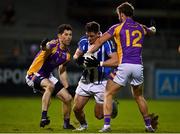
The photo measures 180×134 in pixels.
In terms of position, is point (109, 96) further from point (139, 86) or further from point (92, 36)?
point (92, 36)

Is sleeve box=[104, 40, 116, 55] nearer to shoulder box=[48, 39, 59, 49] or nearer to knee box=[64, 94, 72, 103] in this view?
shoulder box=[48, 39, 59, 49]

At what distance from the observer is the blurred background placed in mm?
28797

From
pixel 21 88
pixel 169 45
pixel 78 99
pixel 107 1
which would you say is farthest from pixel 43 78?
pixel 107 1

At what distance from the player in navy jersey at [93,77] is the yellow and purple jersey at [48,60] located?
0.56 meters

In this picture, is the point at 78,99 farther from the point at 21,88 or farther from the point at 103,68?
the point at 21,88

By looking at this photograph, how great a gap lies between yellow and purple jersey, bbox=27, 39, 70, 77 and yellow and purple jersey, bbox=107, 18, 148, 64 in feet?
5.98

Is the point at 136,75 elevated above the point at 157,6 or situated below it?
below

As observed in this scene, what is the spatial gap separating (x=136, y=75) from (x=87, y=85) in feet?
5.14

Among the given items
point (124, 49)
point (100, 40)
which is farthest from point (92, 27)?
point (124, 49)

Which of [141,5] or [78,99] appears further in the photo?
[141,5]

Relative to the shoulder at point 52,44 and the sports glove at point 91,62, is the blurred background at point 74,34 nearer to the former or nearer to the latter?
the shoulder at point 52,44

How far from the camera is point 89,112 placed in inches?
811

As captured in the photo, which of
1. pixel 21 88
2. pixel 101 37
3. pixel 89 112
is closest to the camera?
pixel 101 37

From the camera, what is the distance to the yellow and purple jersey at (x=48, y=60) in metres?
13.8
